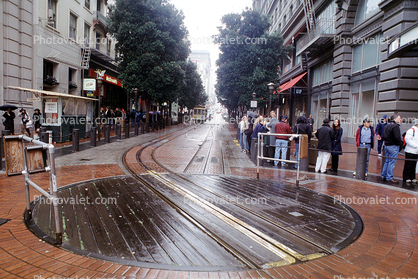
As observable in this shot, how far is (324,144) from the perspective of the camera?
903cm

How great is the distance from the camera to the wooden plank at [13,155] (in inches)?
157

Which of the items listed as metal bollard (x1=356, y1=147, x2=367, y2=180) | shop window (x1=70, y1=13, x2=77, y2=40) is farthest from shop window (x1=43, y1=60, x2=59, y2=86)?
metal bollard (x1=356, y1=147, x2=367, y2=180)

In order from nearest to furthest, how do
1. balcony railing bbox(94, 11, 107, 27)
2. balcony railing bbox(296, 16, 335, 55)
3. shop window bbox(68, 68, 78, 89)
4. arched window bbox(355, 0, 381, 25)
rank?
arched window bbox(355, 0, 381, 25) → balcony railing bbox(296, 16, 335, 55) → shop window bbox(68, 68, 78, 89) → balcony railing bbox(94, 11, 107, 27)

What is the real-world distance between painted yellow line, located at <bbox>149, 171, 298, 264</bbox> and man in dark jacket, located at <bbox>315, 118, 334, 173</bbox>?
16.8 ft

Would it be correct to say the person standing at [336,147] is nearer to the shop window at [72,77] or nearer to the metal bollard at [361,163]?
the metal bollard at [361,163]

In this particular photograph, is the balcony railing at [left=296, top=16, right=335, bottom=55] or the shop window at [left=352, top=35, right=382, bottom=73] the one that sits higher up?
the balcony railing at [left=296, top=16, right=335, bottom=55]

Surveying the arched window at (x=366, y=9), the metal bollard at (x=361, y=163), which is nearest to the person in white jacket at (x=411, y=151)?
the metal bollard at (x=361, y=163)

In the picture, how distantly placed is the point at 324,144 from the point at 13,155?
823cm

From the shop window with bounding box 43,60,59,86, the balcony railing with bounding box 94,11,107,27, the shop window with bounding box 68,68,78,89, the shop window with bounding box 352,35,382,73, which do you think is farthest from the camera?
the balcony railing with bounding box 94,11,107,27

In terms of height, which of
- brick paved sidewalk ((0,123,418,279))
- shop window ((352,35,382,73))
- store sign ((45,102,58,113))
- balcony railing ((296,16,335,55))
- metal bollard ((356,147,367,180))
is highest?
balcony railing ((296,16,335,55))

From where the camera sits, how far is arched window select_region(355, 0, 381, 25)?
15.5 m

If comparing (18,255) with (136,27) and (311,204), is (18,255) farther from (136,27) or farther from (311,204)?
(136,27)

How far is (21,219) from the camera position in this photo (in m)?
4.25

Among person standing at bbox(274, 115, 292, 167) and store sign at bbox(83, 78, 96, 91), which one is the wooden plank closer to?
person standing at bbox(274, 115, 292, 167)
